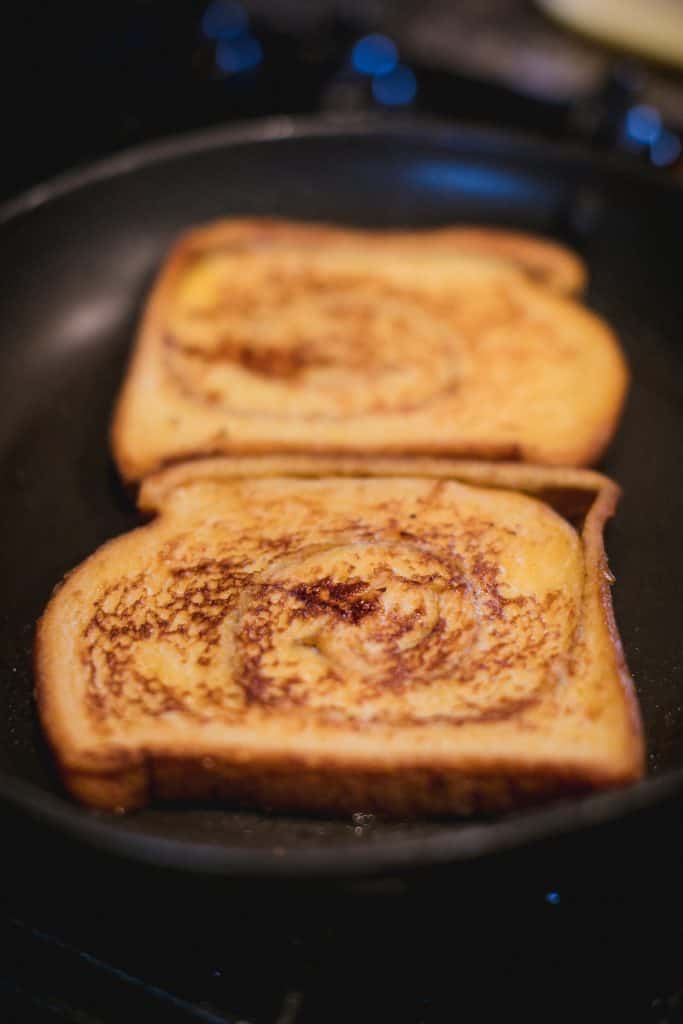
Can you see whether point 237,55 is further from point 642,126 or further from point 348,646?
point 348,646

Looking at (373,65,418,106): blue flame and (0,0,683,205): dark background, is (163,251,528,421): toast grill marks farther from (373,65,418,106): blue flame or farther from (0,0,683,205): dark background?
(373,65,418,106): blue flame

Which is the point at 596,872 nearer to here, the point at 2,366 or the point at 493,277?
the point at 493,277

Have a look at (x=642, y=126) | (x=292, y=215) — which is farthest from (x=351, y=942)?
(x=642, y=126)

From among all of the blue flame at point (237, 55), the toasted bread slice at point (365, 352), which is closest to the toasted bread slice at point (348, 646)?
the toasted bread slice at point (365, 352)

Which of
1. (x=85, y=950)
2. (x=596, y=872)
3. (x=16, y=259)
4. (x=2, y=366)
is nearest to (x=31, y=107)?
(x=16, y=259)

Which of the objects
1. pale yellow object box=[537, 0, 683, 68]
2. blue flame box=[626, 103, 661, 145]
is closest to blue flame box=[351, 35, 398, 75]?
pale yellow object box=[537, 0, 683, 68]

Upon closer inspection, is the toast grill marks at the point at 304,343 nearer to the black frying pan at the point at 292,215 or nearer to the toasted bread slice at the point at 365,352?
the toasted bread slice at the point at 365,352
